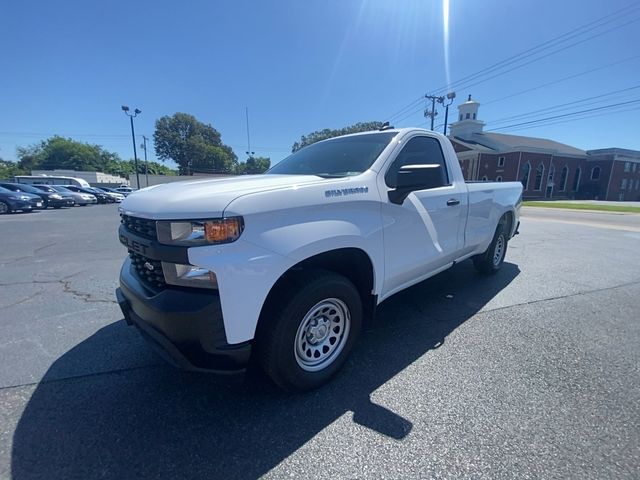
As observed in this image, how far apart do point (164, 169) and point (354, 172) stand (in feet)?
351

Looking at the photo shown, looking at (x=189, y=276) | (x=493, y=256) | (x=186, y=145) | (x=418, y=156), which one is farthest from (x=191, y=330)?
(x=186, y=145)

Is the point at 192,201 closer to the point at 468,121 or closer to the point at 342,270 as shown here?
the point at 342,270

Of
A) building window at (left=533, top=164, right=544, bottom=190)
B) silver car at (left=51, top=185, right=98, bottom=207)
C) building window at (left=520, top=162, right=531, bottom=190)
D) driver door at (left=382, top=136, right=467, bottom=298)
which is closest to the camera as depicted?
driver door at (left=382, top=136, right=467, bottom=298)

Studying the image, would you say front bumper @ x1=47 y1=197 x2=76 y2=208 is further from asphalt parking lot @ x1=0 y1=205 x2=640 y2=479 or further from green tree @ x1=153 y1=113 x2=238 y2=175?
green tree @ x1=153 y1=113 x2=238 y2=175

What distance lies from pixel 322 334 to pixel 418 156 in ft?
7.20

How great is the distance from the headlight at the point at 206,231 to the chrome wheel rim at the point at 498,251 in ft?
15.5

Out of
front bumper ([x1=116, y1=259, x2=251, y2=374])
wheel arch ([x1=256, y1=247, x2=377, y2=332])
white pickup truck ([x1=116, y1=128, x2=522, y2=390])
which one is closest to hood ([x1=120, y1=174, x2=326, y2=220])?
white pickup truck ([x1=116, y1=128, x2=522, y2=390])

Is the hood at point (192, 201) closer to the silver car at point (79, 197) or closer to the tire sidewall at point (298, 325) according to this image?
the tire sidewall at point (298, 325)

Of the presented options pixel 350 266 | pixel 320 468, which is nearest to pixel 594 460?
pixel 320 468

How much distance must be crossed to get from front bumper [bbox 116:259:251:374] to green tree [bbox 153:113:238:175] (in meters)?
82.0

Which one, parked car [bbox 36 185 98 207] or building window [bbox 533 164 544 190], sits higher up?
building window [bbox 533 164 544 190]

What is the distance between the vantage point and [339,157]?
10.2 feet

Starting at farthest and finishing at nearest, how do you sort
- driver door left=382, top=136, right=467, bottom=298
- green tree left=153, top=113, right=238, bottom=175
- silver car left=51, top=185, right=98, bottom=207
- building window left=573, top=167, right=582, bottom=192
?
green tree left=153, top=113, right=238, bottom=175 < building window left=573, top=167, right=582, bottom=192 < silver car left=51, top=185, right=98, bottom=207 < driver door left=382, top=136, right=467, bottom=298

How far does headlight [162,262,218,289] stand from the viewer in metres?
1.72
